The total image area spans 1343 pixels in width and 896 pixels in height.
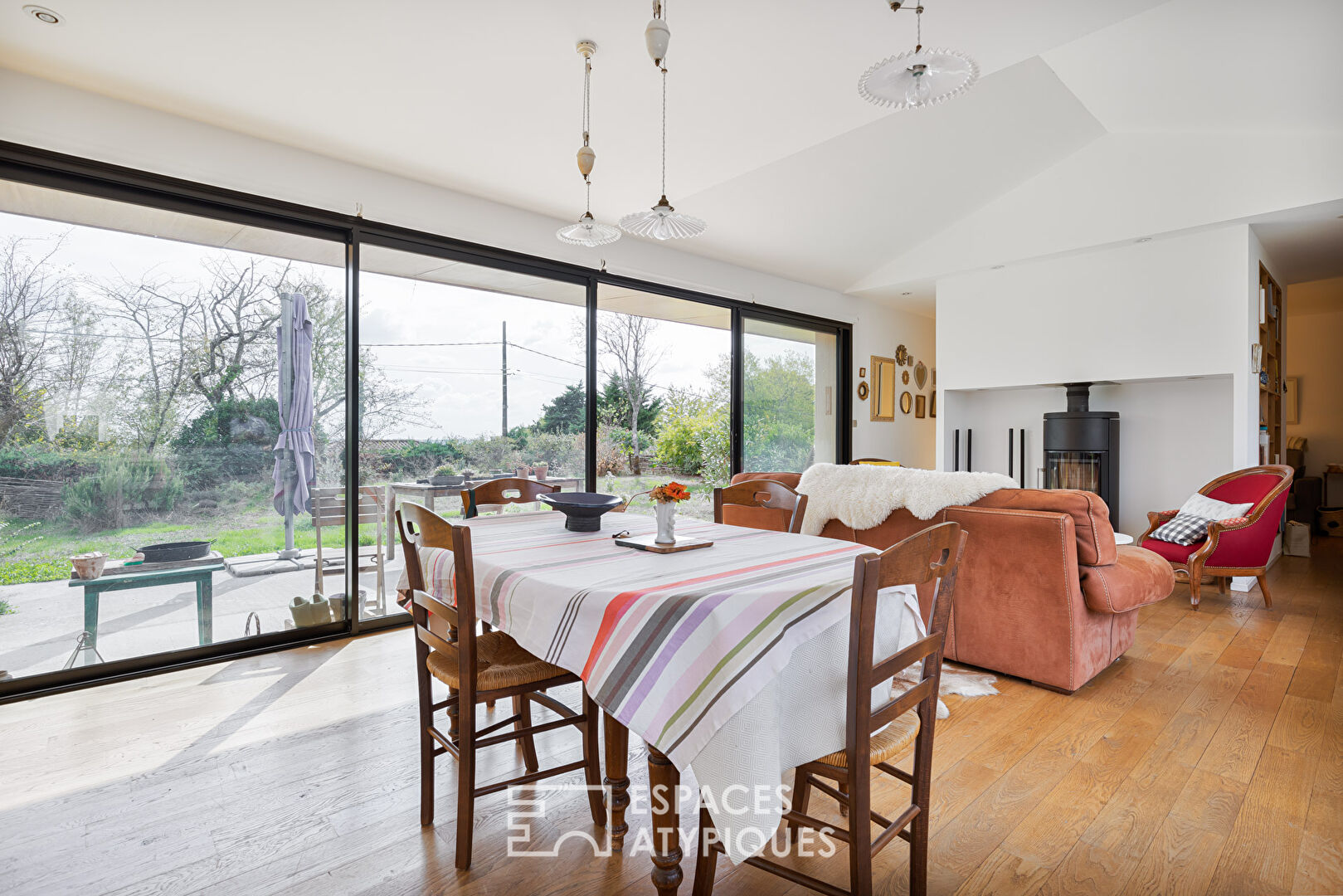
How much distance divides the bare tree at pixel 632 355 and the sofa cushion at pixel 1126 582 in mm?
3152

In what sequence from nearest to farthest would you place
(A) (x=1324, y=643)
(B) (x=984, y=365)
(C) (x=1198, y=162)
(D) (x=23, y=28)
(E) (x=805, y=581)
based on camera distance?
(E) (x=805, y=581) → (D) (x=23, y=28) → (A) (x=1324, y=643) → (C) (x=1198, y=162) → (B) (x=984, y=365)

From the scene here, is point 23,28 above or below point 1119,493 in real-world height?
above

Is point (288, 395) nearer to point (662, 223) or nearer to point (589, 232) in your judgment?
point (589, 232)

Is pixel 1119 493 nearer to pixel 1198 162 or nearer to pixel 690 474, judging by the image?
pixel 1198 162

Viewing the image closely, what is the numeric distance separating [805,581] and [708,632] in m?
0.27

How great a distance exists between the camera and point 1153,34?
3842 millimetres

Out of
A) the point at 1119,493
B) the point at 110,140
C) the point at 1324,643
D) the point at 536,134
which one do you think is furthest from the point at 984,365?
the point at 110,140

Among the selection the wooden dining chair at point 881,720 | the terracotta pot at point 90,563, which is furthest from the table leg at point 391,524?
the wooden dining chair at point 881,720

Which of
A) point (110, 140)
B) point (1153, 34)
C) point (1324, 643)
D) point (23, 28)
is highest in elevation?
point (1153, 34)

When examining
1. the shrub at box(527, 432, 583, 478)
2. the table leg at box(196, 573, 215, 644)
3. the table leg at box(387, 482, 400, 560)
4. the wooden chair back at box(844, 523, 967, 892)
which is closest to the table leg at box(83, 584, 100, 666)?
the table leg at box(196, 573, 215, 644)

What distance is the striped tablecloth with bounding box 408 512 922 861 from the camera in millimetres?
1202

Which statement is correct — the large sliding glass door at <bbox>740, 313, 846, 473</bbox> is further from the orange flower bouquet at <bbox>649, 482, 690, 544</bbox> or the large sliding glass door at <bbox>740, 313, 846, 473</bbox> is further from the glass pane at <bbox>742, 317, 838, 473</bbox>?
the orange flower bouquet at <bbox>649, 482, 690, 544</bbox>

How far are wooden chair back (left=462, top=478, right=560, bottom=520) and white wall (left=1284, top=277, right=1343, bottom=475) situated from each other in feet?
29.1

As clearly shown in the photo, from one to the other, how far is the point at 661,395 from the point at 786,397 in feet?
4.99
